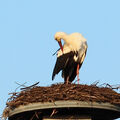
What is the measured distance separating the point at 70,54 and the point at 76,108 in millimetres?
2661

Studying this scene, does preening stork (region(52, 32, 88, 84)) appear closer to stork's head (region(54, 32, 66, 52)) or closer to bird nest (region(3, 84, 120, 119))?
stork's head (region(54, 32, 66, 52))

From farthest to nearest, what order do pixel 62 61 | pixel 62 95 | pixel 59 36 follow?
pixel 59 36, pixel 62 61, pixel 62 95

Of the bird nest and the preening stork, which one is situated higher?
the preening stork

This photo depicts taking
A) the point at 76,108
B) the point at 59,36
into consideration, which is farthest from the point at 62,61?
the point at 76,108

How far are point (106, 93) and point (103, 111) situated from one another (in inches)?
15.6

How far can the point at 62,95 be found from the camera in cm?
674

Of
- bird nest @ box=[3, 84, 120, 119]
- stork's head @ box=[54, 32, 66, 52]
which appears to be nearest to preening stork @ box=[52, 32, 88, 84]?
stork's head @ box=[54, 32, 66, 52]

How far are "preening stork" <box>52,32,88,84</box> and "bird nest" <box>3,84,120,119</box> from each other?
2.04 metres

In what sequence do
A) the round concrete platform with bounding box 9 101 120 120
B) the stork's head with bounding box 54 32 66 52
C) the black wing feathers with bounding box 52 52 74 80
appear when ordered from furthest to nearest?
the stork's head with bounding box 54 32 66 52
the black wing feathers with bounding box 52 52 74 80
the round concrete platform with bounding box 9 101 120 120

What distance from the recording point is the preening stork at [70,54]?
9.34 meters

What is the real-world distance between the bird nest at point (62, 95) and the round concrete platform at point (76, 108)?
69mm

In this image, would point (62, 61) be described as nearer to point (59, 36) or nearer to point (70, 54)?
point (70, 54)

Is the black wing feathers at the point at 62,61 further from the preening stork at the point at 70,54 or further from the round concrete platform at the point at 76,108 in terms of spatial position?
the round concrete platform at the point at 76,108

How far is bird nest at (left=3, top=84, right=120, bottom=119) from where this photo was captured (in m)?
6.75
